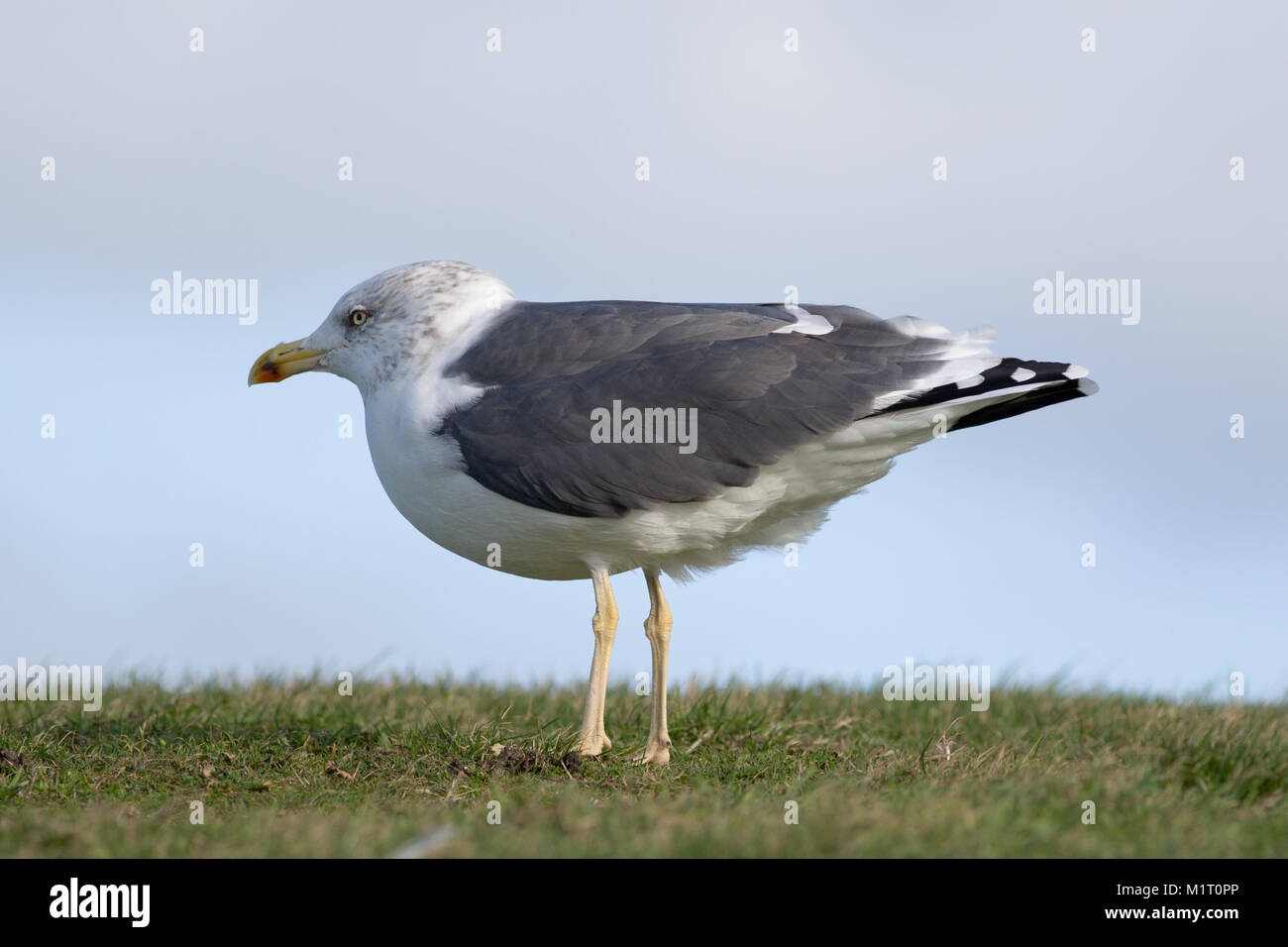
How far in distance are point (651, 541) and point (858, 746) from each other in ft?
6.75

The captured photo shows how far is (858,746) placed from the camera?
8414 millimetres

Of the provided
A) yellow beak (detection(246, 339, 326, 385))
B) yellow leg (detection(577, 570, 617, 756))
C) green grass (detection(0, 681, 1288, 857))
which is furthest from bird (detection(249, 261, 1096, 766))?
green grass (detection(0, 681, 1288, 857))

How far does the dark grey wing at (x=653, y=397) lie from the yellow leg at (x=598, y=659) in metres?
0.67

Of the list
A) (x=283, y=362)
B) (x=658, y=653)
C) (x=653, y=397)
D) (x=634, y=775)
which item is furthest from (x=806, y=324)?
(x=283, y=362)

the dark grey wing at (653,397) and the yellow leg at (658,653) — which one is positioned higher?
the dark grey wing at (653,397)

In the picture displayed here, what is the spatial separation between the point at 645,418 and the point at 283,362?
2.77m

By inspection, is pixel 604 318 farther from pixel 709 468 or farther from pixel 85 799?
pixel 85 799

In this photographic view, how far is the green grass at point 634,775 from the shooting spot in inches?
205

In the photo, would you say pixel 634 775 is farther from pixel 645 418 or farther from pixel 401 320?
pixel 401 320

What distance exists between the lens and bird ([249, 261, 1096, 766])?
733 cm

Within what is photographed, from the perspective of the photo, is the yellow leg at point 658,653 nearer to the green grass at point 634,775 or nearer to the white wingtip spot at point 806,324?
the green grass at point 634,775

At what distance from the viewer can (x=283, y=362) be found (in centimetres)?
875

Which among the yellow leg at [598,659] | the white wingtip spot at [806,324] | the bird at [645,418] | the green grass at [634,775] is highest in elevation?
the white wingtip spot at [806,324]

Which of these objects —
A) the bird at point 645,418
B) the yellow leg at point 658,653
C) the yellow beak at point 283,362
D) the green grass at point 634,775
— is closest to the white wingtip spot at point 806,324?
the bird at point 645,418
